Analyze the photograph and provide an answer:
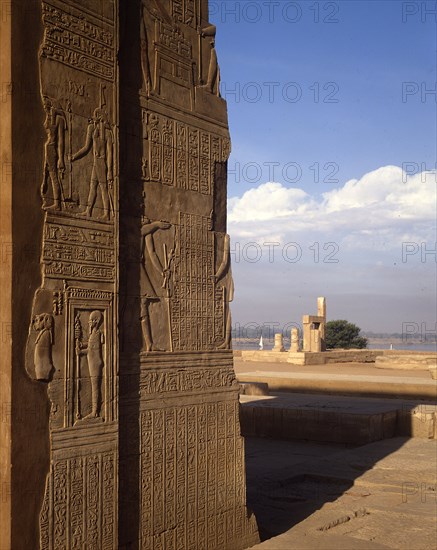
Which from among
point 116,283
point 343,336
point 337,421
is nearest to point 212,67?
point 116,283

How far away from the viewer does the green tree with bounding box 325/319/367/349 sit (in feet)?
127

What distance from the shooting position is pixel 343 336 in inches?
1544

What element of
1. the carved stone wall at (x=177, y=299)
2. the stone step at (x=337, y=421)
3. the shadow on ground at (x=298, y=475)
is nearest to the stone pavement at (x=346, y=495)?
Result: the shadow on ground at (x=298, y=475)

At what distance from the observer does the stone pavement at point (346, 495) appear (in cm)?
505

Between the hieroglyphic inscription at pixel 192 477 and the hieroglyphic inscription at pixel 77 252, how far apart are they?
979 mm

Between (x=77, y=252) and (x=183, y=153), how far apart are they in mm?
1245

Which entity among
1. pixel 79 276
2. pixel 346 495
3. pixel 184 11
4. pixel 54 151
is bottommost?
pixel 346 495

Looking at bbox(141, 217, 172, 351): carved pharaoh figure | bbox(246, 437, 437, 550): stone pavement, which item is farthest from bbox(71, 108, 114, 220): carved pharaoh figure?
bbox(246, 437, 437, 550): stone pavement

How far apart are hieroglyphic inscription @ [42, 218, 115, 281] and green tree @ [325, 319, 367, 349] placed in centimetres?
3551

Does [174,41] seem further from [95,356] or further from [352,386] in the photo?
[352,386]

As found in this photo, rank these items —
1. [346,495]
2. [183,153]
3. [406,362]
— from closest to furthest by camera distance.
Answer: [183,153] → [346,495] → [406,362]

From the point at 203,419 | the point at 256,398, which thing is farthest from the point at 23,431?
the point at 256,398

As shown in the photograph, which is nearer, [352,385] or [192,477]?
[192,477]

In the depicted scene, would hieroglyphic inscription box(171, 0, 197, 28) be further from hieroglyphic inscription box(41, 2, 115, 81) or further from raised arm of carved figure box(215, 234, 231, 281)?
raised arm of carved figure box(215, 234, 231, 281)
